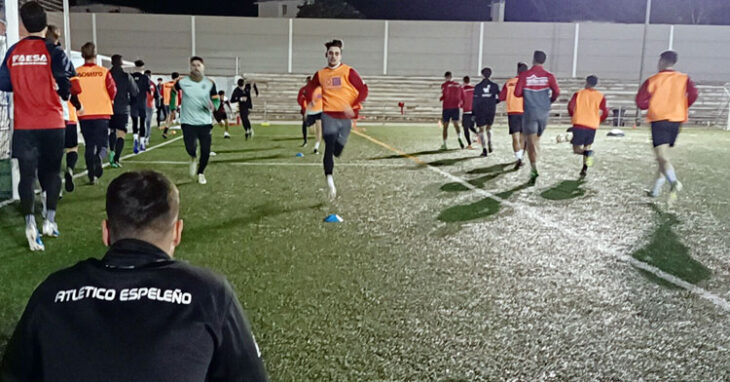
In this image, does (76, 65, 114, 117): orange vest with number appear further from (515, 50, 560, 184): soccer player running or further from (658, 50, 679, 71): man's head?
(658, 50, 679, 71): man's head

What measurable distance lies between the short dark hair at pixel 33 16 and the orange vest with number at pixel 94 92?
355 centimetres

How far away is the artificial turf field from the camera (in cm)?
347

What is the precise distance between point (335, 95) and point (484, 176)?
3867 millimetres

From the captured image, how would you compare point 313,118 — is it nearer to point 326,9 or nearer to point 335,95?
point 335,95

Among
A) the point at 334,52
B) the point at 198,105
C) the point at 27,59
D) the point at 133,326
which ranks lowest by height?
the point at 133,326

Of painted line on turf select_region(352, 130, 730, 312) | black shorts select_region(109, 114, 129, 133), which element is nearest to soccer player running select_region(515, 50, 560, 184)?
painted line on turf select_region(352, 130, 730, 312)

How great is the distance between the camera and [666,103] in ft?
29.5

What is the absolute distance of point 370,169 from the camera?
12.5 m

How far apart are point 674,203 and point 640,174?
3705mm

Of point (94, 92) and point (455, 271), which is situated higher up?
point (94, 92)

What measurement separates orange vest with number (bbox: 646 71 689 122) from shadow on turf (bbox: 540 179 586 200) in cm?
160

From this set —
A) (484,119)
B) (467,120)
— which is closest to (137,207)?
(484,119)

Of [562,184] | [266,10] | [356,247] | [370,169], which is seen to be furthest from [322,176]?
[266,10]

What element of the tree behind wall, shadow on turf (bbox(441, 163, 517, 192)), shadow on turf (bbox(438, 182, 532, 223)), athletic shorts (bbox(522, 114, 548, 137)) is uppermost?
the tree behind wall
